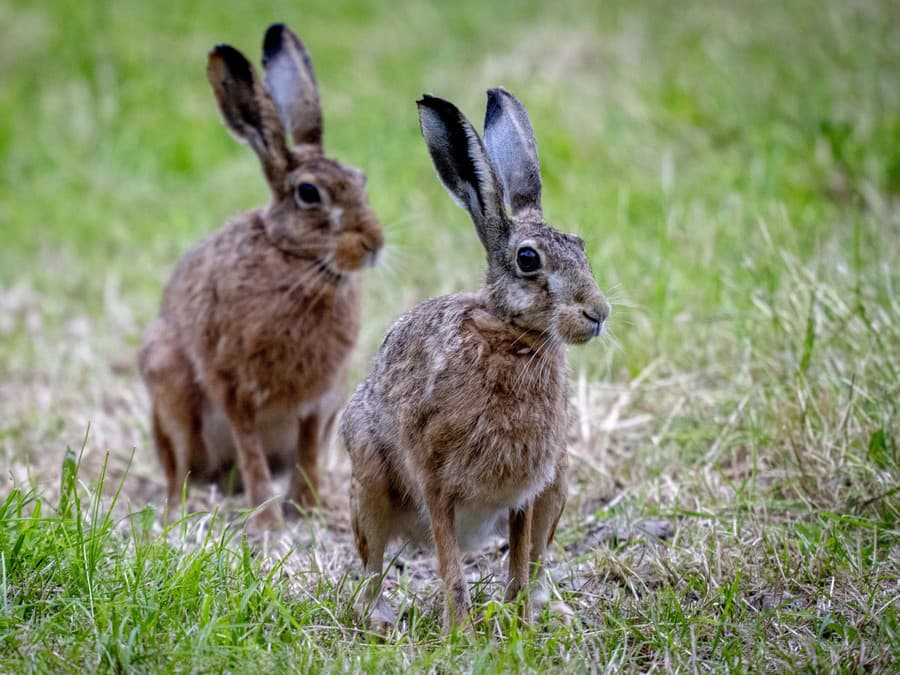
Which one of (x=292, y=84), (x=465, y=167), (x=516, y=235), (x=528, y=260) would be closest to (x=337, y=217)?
(x=292, y=84)

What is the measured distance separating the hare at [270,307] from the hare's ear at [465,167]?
1.45 m

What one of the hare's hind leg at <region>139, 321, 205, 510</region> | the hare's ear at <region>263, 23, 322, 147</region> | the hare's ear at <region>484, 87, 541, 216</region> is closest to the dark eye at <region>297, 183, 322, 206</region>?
the hare's ear at <region>263, 23, 322, 147</region>

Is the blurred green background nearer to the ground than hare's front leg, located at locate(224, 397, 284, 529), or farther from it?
farther from it

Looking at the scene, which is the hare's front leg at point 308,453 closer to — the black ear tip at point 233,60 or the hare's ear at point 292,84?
the hare's ear at point 292,84

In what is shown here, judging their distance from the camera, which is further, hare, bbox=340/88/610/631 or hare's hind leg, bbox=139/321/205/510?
hare's hind leg, bbox=139/321/205/510

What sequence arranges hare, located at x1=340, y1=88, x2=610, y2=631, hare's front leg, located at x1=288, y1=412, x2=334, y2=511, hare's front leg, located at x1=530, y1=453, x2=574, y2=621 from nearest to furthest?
1. hare, located at x1=340, y1=88, x2=610, y2=631
2. hare's front leg, located at x1=530, y1=453, x2=574, y2=621
3. hare's front leg, located at x1=288, y1=412, x2=334, y2=511

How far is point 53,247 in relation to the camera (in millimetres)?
8164

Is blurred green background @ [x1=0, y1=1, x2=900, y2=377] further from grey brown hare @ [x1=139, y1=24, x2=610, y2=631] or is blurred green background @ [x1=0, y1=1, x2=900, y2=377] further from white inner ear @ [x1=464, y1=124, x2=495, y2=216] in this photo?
white inner ear @ [x1=464, y1=124, x2=495, y2=216]

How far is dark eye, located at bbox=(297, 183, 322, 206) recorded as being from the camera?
532cm

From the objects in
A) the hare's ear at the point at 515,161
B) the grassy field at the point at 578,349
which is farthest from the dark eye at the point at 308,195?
the hare's ear at the point at 515,161

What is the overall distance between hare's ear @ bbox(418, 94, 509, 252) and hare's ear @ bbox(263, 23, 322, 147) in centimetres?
192

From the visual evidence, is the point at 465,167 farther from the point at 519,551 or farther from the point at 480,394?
the point at 519,551

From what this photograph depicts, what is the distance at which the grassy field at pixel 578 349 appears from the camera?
11.4ft

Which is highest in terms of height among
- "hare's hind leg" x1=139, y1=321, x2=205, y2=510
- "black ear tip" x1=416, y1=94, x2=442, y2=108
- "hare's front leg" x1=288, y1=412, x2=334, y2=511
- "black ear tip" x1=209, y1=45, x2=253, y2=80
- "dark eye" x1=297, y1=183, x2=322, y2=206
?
"black ear tip" x1=209, y1=45, x2=253, y2=80
